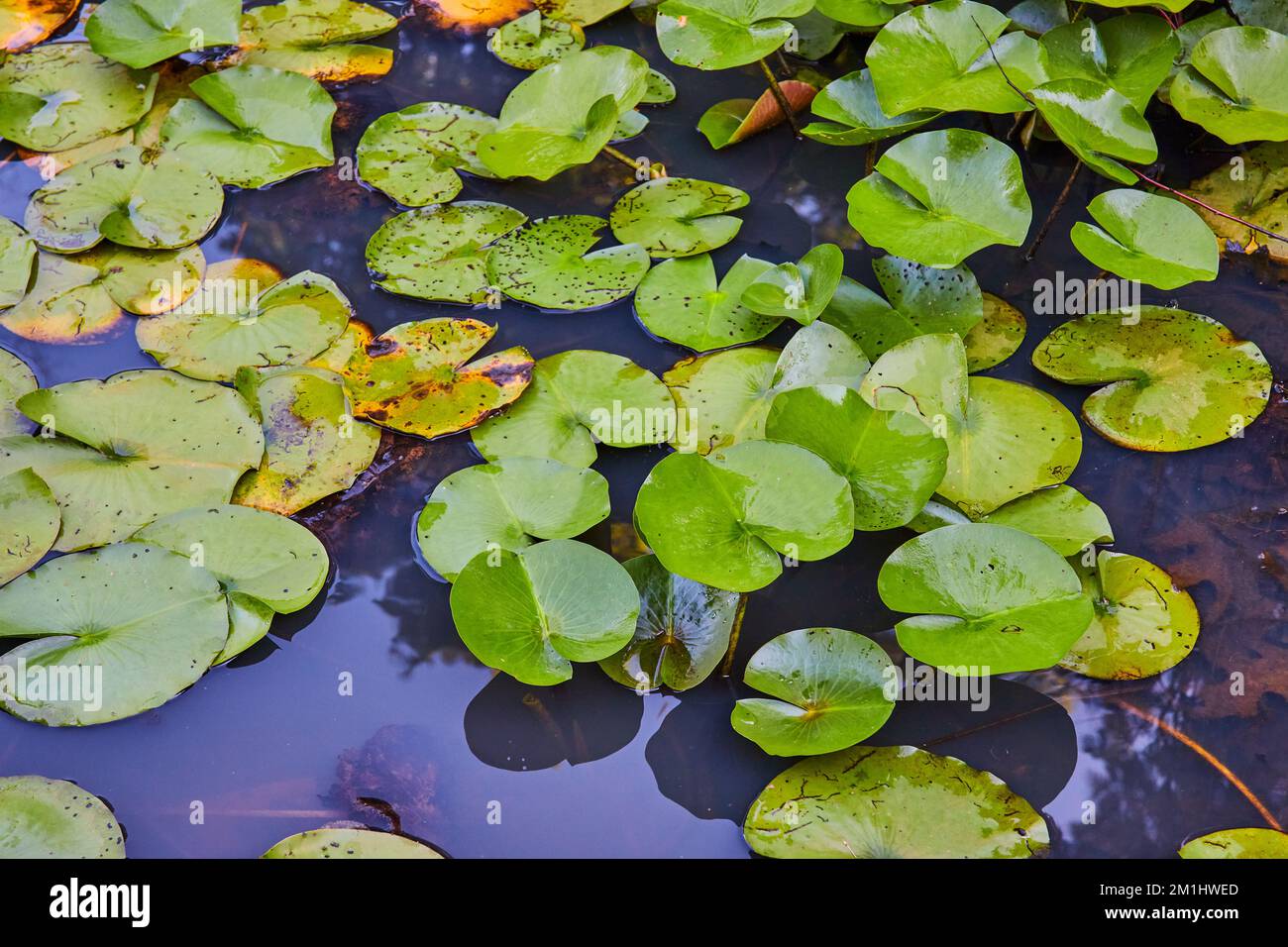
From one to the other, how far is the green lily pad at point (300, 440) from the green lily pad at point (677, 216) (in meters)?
0.73

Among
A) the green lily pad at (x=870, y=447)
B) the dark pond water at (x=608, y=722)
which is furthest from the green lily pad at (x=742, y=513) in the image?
the dark pond water at (x=608, y=722)

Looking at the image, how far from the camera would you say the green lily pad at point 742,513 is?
1.62 metres

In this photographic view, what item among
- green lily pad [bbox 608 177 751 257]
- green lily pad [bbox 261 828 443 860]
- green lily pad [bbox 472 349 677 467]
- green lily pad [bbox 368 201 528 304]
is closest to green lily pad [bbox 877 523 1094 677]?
green lily pad [bbox 472 349 677 467]

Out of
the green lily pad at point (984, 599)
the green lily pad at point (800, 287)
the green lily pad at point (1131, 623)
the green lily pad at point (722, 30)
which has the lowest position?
the green lily pad at point (1131, 623)

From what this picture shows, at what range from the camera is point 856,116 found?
227 cm

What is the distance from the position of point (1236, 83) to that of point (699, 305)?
1247mm

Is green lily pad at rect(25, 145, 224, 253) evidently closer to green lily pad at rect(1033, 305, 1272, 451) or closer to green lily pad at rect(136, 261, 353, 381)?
green lily pad at rect(136, 261, 353, 381)

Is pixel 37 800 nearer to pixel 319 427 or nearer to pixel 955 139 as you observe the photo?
pixel 319 427

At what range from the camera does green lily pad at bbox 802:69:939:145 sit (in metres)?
2.23

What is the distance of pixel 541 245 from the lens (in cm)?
226

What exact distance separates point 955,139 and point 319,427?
1.39m

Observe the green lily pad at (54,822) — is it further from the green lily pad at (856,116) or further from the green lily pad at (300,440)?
the green lily pad at (856,116)

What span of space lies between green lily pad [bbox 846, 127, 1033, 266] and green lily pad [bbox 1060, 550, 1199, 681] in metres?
0.65
